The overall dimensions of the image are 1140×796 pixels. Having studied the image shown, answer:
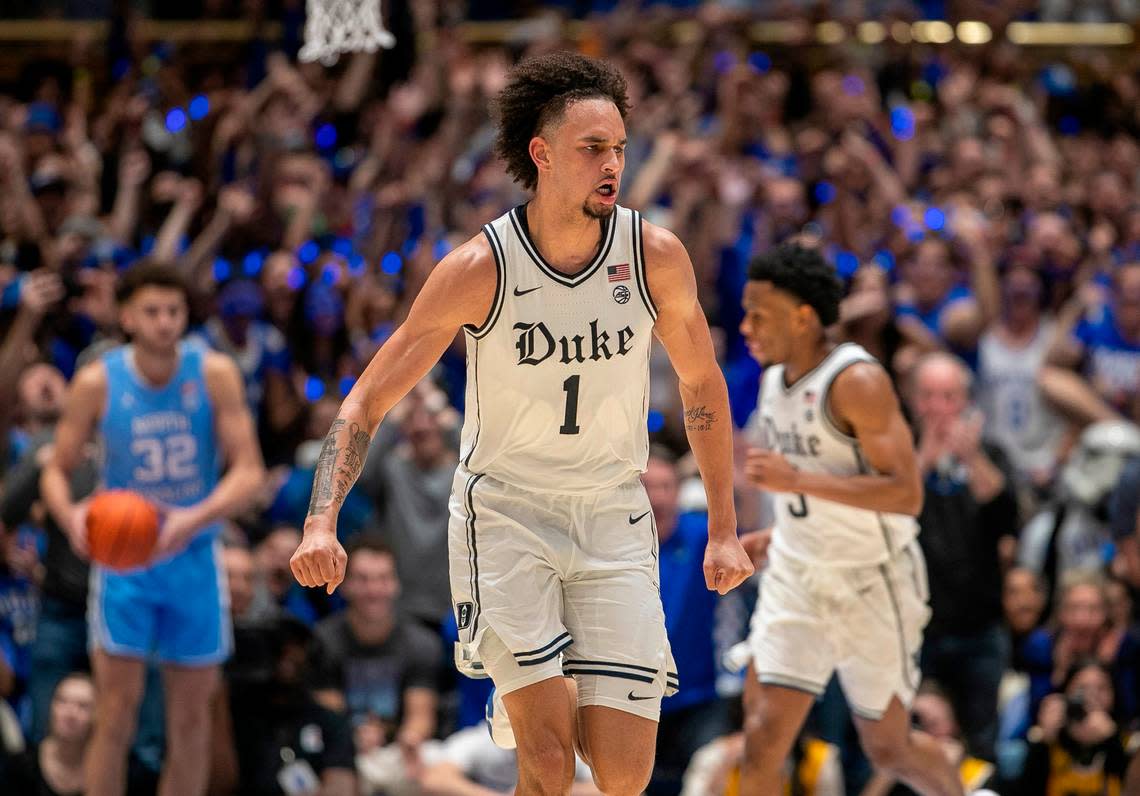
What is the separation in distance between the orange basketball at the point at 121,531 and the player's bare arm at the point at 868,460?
2532 millimetres

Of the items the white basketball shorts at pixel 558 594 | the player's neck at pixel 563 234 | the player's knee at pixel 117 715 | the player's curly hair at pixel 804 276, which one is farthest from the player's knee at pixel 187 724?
the player's neck at pixel 563 234

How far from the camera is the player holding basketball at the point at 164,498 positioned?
6414 mm

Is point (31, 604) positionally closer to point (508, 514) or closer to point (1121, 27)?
point (508, 514)

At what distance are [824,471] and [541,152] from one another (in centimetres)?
182

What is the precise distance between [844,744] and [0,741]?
4.04 metres

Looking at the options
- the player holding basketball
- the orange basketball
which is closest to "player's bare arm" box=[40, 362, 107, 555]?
the player holding basketball

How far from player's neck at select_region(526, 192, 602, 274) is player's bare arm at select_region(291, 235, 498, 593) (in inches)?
6.8

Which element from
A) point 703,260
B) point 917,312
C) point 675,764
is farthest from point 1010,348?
point 675,764

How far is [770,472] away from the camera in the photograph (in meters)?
5.29

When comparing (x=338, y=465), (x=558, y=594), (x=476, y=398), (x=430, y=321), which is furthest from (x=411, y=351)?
(x=558, y=594)

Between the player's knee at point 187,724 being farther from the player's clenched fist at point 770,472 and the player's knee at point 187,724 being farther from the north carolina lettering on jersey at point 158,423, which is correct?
the player's clenched fist at point 770,472

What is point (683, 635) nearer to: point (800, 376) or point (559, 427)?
point (800, 376)

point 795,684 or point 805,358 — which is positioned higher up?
point 805,358

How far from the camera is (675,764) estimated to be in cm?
750
